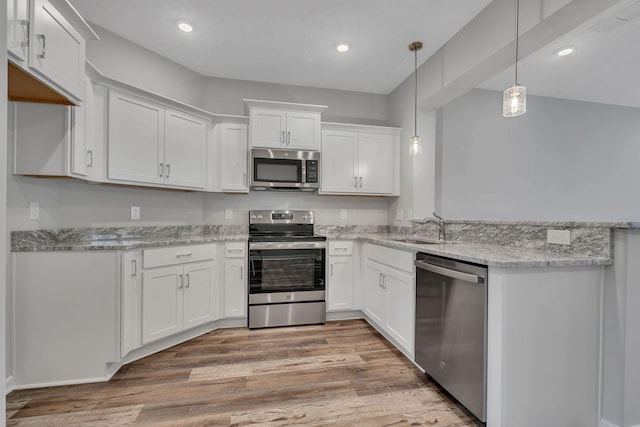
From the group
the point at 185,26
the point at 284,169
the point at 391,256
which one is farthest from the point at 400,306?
the point at 185,26

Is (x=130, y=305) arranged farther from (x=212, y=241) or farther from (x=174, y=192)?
(x=174, y=192)

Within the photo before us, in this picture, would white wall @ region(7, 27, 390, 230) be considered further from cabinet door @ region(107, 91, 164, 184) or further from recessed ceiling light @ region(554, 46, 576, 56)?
recessed ceiling light @ region(554, 46, 576, 56)

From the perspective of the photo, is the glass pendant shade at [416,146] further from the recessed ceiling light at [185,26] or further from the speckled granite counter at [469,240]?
the recessed ceiling light at [185,26]

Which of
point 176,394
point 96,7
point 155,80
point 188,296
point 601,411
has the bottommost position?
point 176,394

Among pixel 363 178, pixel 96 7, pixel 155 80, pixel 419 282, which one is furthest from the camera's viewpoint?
pixel 363 178

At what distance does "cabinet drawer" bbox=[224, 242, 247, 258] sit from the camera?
2949mm

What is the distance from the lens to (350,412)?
1691mm

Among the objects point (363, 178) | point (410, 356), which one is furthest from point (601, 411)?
point (363, 178)

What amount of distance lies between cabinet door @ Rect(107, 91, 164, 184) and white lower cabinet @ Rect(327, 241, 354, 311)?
6.19ft

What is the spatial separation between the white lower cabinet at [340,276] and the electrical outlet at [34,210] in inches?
96.3

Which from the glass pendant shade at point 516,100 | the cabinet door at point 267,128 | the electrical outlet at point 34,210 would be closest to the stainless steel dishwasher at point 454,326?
the glass pendant shade at point 516,100

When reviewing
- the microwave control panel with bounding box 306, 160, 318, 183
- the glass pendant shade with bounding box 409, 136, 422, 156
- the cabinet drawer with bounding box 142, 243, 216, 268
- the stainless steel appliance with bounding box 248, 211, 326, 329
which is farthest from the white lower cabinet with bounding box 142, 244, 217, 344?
the glass pendant shade with bounding box 409, 136, 422, 156

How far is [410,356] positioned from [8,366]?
2.74 meters

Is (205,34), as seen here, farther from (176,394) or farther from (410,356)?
(410,356)
